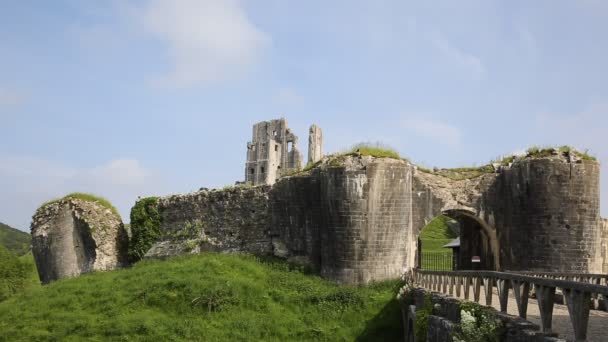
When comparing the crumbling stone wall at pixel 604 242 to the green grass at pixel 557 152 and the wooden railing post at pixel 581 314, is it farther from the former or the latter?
the wooden railing post at pixel 581 314

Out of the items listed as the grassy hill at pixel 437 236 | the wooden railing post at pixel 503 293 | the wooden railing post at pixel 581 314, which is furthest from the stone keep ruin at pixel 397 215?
the grassy hill at pixel 437 236

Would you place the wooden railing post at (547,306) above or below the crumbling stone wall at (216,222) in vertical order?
below

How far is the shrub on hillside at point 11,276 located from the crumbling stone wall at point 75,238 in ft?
21.4

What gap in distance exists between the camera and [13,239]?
116062 mm

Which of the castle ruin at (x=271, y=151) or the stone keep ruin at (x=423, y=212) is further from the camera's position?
the castle ruin at (x=271, y=151)

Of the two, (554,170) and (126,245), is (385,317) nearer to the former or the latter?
(554,170)

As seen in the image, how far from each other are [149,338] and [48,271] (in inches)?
597

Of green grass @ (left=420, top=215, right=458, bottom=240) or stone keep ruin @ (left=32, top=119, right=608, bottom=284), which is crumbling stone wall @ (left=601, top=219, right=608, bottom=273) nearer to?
stone keep ruin @ (left=32, top=119, right=608, bottom=284)


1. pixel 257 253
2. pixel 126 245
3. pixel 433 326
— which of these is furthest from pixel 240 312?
pixel 126 245

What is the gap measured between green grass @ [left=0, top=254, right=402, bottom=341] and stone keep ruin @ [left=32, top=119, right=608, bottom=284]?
1.59 m

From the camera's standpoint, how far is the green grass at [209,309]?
1681 centimetres

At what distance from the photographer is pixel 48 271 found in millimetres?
28703

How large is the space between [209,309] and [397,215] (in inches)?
277

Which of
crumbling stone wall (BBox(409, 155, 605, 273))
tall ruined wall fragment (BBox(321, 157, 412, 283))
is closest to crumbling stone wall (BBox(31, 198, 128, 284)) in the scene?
tall ruined wall fragment (BBox(321, 157, 412, 283))
